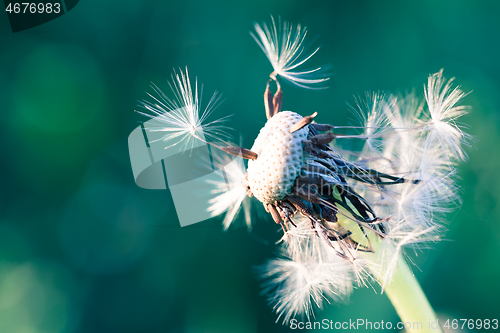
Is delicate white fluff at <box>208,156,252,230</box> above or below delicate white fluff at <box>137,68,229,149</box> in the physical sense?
below

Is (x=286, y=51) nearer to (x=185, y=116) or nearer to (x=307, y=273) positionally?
(x=185, y=116)

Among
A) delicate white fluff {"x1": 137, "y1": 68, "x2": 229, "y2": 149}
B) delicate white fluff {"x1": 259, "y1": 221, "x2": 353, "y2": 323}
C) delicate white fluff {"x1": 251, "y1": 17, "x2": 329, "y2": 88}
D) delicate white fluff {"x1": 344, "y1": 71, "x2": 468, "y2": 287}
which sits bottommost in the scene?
delicate white fluff {"x1": 259, "y1": 221, "x2": 353, "y2": 323}

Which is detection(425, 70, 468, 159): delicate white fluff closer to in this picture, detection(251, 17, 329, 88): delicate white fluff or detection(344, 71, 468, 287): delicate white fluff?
detection(344, 71, 468, 287): delicate white fluff

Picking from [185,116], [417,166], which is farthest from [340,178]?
[185,116]

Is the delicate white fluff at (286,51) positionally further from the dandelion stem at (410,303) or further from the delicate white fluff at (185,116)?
the dandelion stem at (410,303)

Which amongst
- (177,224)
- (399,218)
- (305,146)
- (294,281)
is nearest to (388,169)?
(399,218)

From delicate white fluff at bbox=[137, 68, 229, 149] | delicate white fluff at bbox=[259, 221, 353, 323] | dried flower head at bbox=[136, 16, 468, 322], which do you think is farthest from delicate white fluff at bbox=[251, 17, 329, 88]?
delicate white fluff at bbox=[259, 221, 353, 323]

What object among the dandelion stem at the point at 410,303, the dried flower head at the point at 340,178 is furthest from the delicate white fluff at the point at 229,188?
the dandelion stem at the point at 410,303
